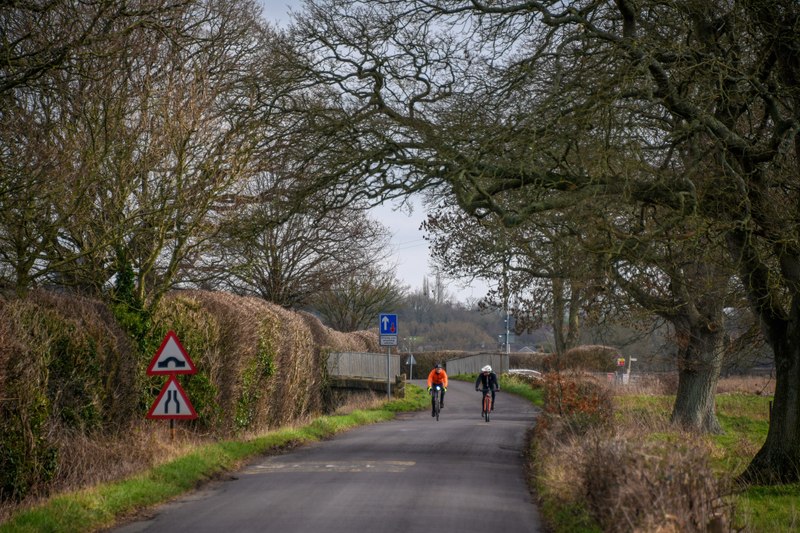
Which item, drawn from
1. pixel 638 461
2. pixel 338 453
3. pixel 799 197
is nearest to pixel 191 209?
pixel 338 453

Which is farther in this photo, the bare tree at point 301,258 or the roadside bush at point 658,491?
the bare tree at point 301,258

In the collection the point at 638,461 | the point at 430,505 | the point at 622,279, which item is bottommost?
the point at 430,505

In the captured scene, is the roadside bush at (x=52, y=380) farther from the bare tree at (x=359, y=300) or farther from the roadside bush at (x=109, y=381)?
the bare tree at (x=359, y=300)

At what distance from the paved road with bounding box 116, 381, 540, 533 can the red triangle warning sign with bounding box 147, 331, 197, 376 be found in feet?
5.71

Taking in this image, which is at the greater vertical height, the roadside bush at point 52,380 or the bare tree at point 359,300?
the bare tree at point 359,300

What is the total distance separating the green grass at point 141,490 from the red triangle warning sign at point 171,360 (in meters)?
1.33

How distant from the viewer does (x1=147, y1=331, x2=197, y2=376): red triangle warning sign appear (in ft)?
46.2

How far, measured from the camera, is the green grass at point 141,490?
373 inches

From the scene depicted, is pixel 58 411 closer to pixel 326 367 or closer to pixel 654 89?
pixel 654 89

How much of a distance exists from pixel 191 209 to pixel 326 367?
14.8 m

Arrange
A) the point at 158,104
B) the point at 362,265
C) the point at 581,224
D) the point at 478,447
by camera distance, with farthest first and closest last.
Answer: the point at 362,265 < the point at 478,447 < the point at 158,104 < the point at 581,224

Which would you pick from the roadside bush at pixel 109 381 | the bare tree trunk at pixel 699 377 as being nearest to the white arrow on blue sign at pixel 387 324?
the roadside bush at pixel 109 381

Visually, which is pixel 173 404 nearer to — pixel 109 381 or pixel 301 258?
pixel 109 381

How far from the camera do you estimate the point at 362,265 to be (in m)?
38.8
